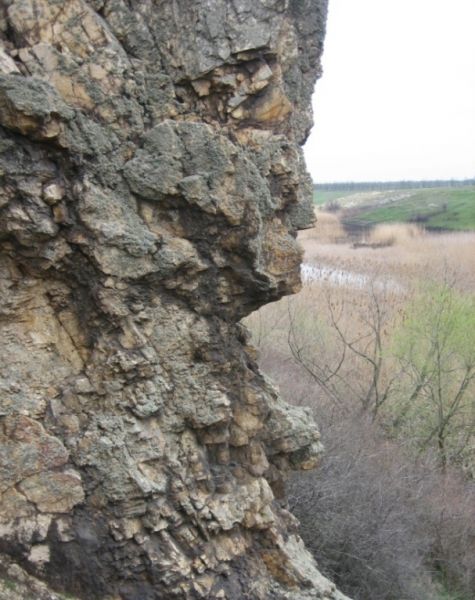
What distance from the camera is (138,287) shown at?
4.28 meters

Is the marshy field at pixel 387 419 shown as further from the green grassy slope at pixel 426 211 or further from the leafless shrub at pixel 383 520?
the green grassy slope at pixel 426 211

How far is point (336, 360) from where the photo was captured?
19734 mm

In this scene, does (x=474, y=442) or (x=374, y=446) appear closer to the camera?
(x=374, y=446)

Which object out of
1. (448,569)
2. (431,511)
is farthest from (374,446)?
(448,569)

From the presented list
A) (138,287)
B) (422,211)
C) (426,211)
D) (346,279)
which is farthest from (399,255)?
(138,287)

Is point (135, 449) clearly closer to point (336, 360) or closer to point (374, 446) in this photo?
point (374, 446)

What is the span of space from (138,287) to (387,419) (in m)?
14.4

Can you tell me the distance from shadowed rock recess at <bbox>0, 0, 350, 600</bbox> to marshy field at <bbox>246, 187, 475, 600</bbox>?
19.4 ft

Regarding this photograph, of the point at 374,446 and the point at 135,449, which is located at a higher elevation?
the point at 135,449

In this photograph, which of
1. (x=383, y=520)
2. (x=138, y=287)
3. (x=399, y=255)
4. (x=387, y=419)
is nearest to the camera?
(x=138, y=287)

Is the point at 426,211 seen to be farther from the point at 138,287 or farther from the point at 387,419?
the point at 138,287

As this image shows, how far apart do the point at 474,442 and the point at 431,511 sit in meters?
5.10

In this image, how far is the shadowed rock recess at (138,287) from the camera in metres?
3.97

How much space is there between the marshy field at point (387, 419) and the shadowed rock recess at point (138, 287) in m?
5.91
